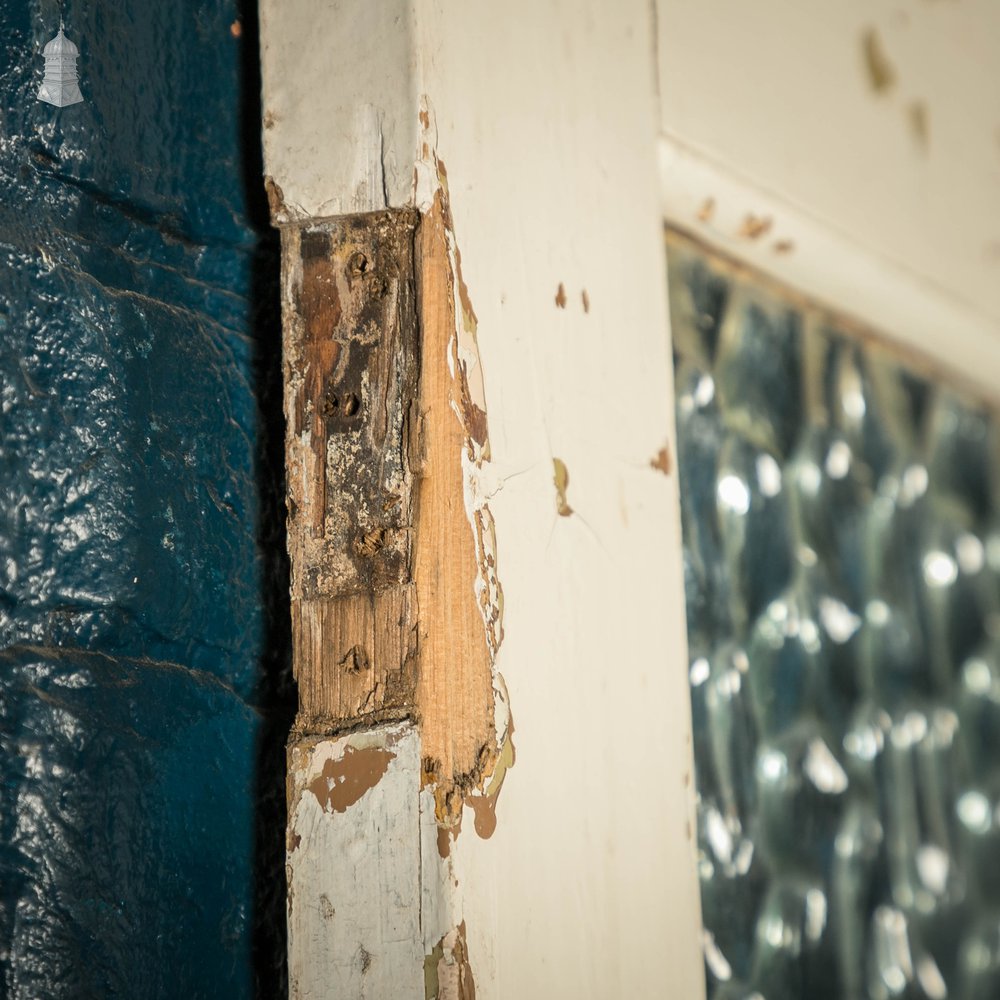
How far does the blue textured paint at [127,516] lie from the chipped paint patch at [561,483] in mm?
173

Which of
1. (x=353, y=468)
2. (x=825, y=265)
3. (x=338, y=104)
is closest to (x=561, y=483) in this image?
(x=353, y=468)

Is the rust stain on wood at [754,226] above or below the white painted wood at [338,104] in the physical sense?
above

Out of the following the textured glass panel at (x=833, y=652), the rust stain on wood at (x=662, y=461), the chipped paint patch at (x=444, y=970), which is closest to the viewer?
the chipped paint patch at (x=444, y=970)

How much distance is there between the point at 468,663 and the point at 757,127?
1.38ft

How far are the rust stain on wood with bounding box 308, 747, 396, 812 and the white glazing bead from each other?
36cm

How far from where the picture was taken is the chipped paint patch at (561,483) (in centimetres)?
49

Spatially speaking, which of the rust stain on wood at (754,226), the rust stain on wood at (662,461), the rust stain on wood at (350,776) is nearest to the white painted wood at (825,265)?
the rust stain on wood at (754,226)

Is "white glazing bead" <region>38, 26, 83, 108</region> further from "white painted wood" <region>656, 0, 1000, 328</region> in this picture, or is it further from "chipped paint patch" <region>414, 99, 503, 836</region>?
"white painted wood" <region>656, 0, 1000, 328</region>

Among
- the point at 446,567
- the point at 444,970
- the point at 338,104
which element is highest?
the point at 338,104

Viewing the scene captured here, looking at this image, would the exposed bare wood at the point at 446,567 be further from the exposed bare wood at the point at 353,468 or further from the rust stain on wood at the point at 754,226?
the rust stain on wood at the point at 754,226

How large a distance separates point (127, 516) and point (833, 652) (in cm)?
51

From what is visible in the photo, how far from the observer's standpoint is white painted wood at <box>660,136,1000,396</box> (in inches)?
23.7

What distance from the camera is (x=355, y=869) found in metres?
0.41

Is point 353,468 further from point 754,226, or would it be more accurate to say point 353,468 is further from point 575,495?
point 754,226
